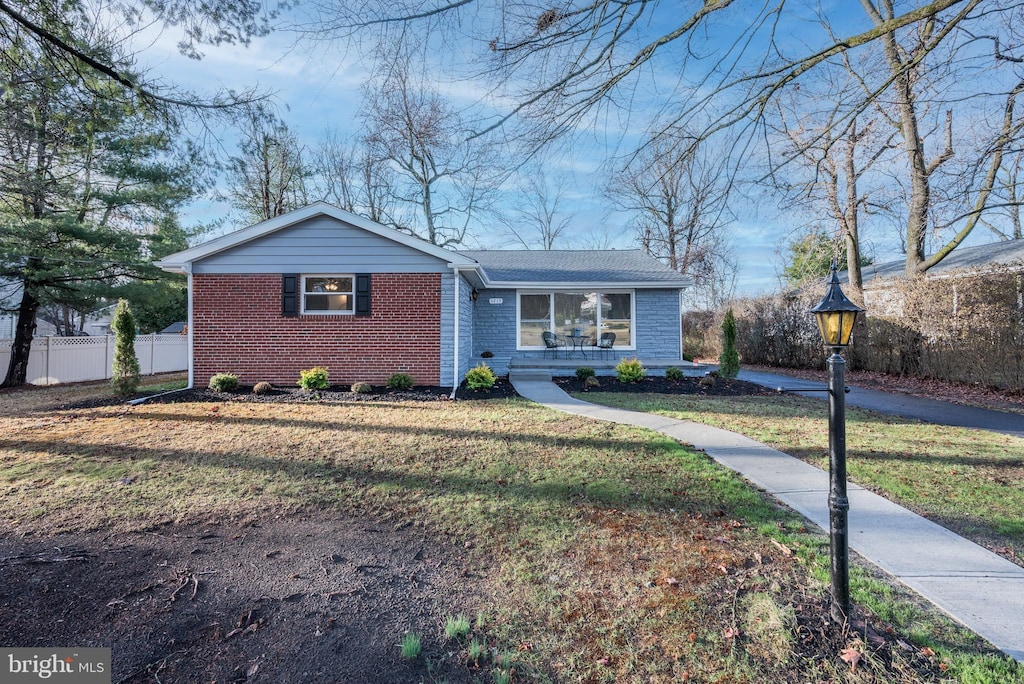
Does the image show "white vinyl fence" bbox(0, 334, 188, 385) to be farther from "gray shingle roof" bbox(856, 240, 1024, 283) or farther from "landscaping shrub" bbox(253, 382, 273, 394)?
"gray shingle roof" bbox(856, 240, 1024, 283)

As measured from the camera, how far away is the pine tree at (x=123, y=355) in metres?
9.23

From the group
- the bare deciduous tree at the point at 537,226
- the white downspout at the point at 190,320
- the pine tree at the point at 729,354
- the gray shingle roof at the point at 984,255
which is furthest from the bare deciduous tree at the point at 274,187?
the gray shingle roof at the point at 984,255

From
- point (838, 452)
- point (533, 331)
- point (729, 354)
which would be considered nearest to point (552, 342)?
point (533, 331)

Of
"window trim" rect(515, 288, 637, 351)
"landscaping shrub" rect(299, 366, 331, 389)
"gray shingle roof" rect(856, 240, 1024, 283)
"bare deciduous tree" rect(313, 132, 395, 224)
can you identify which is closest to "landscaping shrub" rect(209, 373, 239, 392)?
"landscaping shrub" rect(299, 366, 331, 389)

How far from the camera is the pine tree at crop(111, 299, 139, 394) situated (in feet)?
30.3

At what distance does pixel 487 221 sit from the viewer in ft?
76.5

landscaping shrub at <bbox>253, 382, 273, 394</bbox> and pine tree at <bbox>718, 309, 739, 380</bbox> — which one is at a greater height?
pine tree at <bbox>718, 309, 739, 380</bbox>

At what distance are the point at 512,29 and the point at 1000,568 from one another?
492cm

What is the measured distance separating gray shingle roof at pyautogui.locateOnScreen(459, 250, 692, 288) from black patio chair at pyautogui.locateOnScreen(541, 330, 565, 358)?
1615 mm

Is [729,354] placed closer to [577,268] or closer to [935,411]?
[935,411]

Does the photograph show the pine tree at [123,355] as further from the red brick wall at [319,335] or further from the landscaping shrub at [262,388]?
the landscaping shrub at [262,388]

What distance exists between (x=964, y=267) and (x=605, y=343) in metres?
9.99

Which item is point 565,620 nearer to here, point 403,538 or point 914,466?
point 403,538

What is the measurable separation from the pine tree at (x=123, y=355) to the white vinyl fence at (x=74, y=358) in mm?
3844
